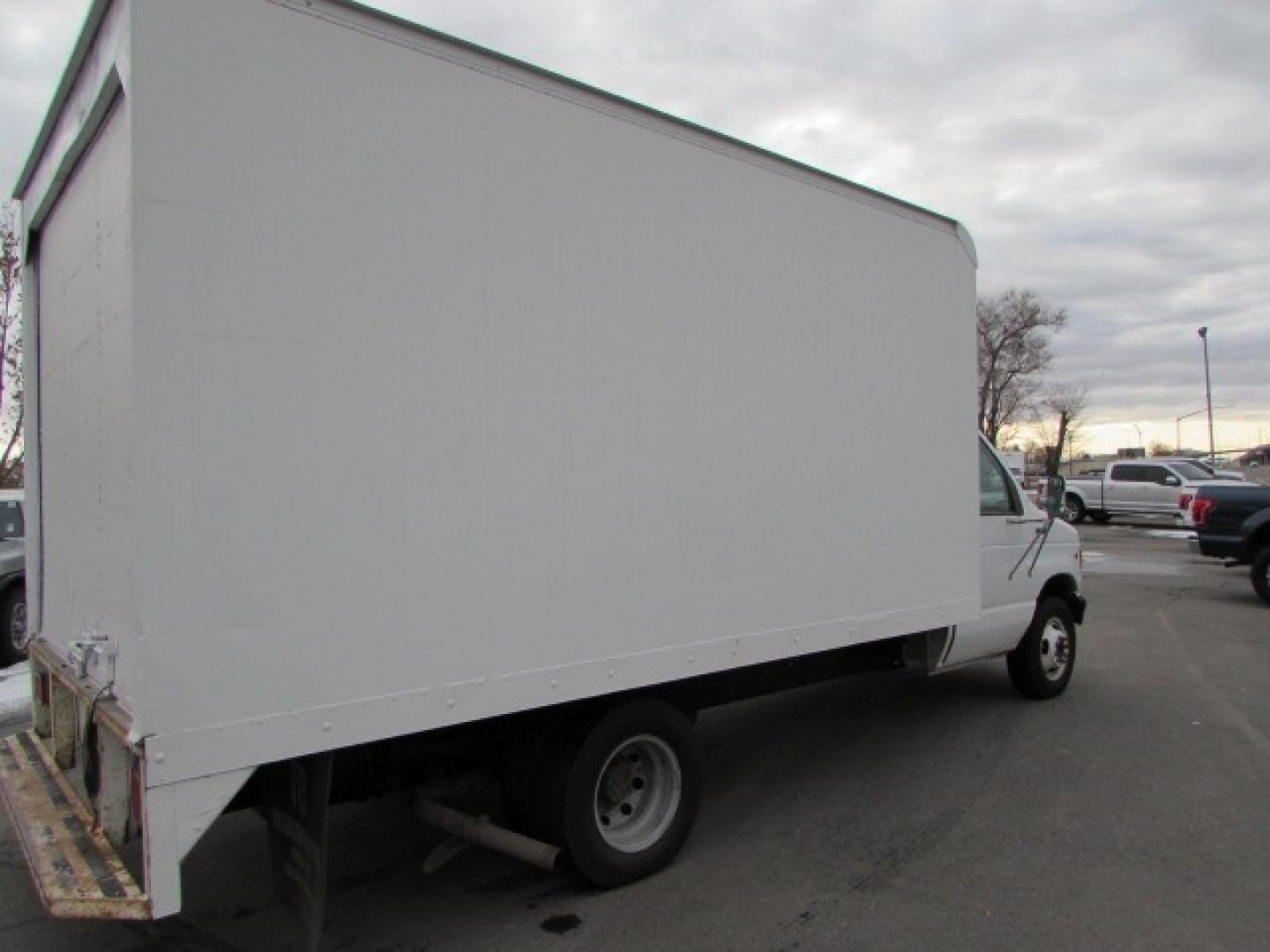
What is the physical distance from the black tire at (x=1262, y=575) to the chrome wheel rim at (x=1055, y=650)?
22.3 feet

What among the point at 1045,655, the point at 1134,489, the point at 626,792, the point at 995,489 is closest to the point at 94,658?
the point at 626,792

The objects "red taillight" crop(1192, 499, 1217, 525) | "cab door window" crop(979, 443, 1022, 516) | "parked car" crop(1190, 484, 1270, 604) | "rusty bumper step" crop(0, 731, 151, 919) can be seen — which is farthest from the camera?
"red taillight" crop(1192, 499, 1217, 525)

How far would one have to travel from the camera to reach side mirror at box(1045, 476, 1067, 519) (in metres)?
6.45

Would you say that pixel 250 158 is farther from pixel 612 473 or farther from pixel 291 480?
pixel 612 473

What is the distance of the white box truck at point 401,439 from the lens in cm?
275

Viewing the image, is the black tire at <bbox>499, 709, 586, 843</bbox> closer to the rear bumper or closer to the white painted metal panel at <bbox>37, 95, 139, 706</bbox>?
the white painted metal panel at <bbox>37, 95, 139, 706</bbox>

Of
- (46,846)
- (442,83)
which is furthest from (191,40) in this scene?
(46,846)

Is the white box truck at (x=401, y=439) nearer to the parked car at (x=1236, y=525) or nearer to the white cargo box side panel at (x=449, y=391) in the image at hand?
the white cargo box side panel at (x=449, y=391)

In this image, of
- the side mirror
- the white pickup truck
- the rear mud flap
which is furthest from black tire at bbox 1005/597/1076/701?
the white pickup truck

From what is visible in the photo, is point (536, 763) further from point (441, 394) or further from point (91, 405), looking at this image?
point (91, 405)

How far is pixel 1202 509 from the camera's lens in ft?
43.5

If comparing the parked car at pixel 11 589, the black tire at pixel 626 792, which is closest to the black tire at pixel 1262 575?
the black tire at pixel 626 792

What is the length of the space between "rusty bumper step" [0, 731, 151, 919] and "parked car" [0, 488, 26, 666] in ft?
20.0

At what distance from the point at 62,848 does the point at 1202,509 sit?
14.2m
